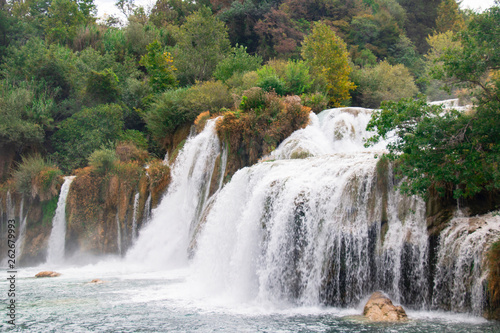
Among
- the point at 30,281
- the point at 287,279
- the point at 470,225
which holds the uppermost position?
the point at 470,225

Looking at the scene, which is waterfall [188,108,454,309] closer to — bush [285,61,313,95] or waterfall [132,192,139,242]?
waterfall [132,192,139,242]

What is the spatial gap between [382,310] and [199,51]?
1044 inches

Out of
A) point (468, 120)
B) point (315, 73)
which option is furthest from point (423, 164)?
point (315, 73)

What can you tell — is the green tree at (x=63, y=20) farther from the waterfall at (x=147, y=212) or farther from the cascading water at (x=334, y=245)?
the cascading water at (x=334, y=245)

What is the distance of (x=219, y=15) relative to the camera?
4016 centimetres

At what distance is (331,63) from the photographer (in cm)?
2619

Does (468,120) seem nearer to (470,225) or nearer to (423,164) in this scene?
(423,164)

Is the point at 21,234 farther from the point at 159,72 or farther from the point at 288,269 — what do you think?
the point at 288,269

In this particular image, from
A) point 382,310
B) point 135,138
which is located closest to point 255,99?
point 135,138

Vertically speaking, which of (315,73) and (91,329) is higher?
(315,73)

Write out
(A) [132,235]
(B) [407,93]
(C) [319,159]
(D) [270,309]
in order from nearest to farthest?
(D) [270,309] → (C) [319,159] → (A) [132,235] → (B) [407,93]

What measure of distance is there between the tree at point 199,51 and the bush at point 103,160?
40.2 ft

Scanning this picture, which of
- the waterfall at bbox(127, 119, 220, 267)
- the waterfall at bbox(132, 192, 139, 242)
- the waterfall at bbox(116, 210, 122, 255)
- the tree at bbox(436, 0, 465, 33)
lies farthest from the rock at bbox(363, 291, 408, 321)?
the tree at bbox(436, 0, 465, 33)

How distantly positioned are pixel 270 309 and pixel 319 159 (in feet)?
15.8
